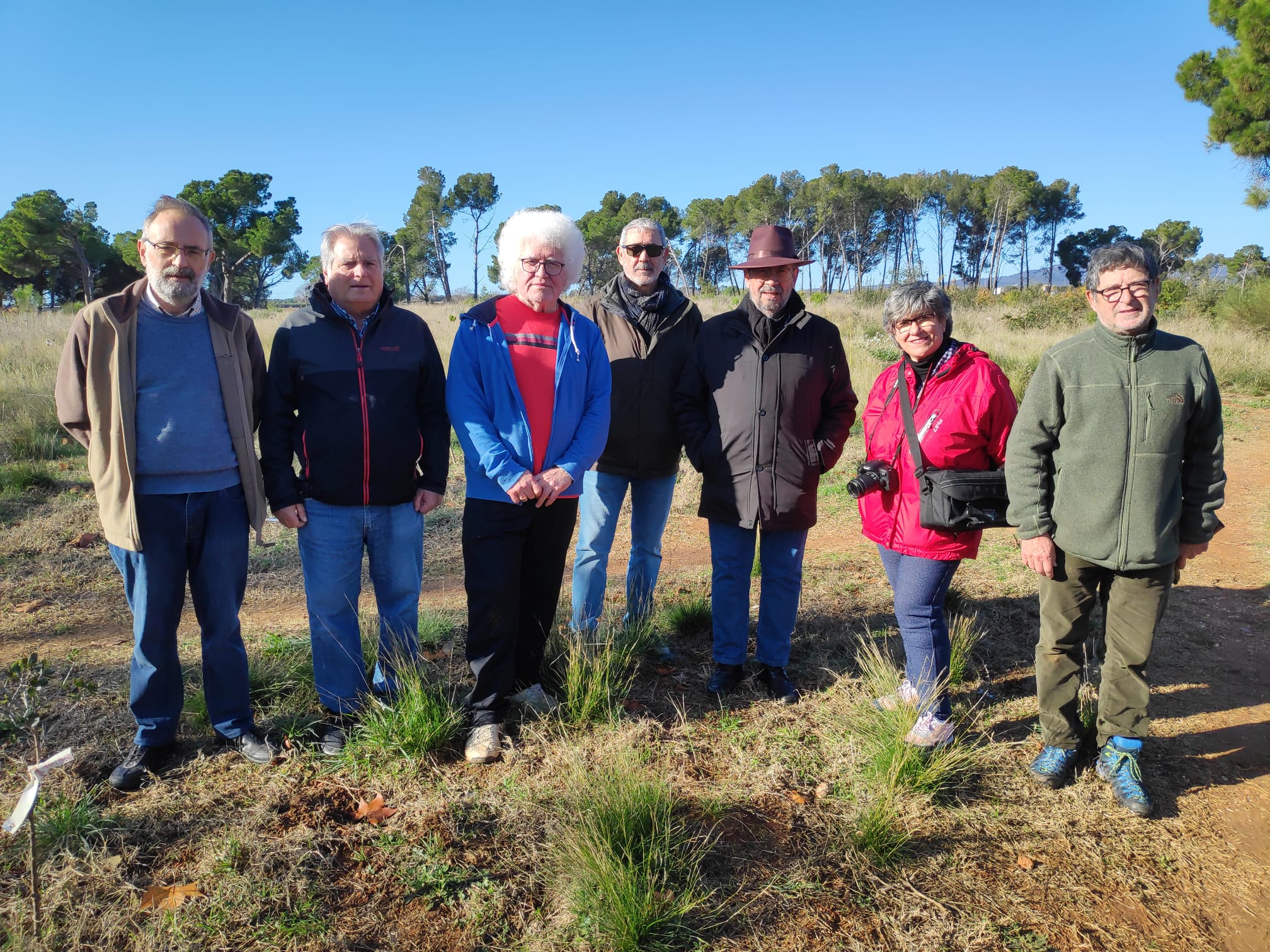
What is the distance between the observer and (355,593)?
3148 mm

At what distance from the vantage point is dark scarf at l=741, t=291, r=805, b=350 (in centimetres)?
350

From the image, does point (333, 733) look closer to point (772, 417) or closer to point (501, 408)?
point (501, 408)

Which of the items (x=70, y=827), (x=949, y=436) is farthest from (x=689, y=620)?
(x=70, y=827)

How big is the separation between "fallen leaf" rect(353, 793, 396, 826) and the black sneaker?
12.7 inches

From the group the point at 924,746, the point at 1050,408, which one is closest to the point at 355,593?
the point at 924,746

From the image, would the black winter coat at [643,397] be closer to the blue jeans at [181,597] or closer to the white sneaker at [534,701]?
the white sneaker at [534,701]

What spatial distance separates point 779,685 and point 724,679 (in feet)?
0.88

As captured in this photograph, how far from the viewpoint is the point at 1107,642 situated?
304cm

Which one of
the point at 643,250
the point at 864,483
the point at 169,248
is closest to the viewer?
the point at 169,248

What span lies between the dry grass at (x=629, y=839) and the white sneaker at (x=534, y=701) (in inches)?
3.3

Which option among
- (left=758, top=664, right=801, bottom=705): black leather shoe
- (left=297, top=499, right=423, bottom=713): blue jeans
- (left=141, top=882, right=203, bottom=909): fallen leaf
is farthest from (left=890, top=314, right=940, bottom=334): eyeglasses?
(left=141, top=882, right=203, bottom=909): fallen leaf

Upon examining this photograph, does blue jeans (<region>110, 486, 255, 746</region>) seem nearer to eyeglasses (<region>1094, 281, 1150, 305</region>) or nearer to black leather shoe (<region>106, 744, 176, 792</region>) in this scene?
black leather shoe (<region>106, 744, 176, 792</region>)

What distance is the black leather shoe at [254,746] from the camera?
3.00 meters

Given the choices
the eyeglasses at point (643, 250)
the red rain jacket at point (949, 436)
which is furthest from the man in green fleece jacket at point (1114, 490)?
the eyeglasses at point (643, 250)
